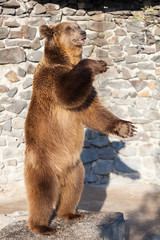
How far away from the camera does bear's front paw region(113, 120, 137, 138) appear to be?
2934 millimetres

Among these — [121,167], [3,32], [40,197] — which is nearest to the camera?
[40,197]

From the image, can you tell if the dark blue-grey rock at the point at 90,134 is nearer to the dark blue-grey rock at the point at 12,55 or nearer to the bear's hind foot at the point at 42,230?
the dark blue-grey rock at the point at 12,55

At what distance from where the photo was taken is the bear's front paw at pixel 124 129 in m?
2.93

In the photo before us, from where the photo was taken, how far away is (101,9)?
6.09 meters

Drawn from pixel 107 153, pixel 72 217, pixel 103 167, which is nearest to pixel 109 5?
pixel 107 153

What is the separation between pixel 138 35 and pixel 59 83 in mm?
3719

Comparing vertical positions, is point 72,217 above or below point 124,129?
below

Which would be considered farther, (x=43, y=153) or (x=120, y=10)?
(x=120, y=10)

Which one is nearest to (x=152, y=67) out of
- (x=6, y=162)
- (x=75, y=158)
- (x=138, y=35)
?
(x=138, y=35)

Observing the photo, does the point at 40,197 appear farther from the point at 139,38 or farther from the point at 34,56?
the point at 139,38

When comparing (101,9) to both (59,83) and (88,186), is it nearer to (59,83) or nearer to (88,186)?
(88,186)

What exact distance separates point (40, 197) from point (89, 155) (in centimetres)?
342

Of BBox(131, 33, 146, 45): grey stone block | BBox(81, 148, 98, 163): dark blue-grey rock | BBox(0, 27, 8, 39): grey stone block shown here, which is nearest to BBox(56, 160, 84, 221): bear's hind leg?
BBox(81, 148, 98, 163): dark blue-grey rock

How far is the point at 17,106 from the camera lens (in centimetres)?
570
